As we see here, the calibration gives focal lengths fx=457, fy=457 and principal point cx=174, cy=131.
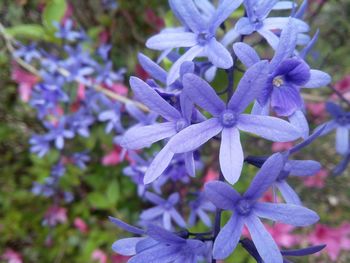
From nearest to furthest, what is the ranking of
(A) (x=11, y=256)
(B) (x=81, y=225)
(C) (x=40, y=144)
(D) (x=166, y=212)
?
(D) (x=166, y=212) → (C) (x=40, y=144) → (B) (x=81, y=225) → (A) (x=11, y=256)

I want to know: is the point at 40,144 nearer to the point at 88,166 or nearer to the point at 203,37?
the point at 88,166

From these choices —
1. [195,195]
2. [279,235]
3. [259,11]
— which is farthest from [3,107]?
[259,11]

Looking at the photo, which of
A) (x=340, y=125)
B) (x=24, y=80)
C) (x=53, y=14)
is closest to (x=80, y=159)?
(x=24, y=80)

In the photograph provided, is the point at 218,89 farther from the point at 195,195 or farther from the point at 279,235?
the point at 279,235

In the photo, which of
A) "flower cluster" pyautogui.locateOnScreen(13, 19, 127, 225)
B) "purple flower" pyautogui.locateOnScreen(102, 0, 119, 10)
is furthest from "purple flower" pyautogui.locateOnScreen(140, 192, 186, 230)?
"purple flower" pyautogui.locateOnScreen(102, 0, 119, 10)

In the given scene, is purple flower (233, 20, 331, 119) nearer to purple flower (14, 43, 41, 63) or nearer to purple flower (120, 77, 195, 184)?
purple flower (120, 77, 195, 184)

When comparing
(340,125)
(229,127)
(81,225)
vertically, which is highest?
(229,127)
